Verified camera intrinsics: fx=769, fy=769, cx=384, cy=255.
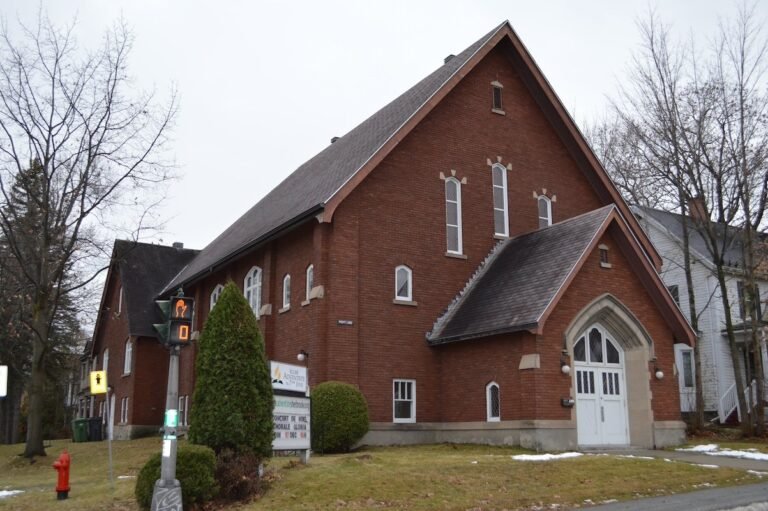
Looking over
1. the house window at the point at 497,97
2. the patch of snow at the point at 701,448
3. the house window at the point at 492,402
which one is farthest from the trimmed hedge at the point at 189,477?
the house window at the point at 497,97

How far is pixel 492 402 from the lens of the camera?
20.2 metres

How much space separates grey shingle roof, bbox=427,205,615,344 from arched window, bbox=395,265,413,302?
1230mm

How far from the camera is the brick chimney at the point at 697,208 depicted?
1077 inches

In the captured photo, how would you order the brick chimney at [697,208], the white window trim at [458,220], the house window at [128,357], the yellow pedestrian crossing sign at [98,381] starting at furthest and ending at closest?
1. the house window at [128,357]
2. the brick chimney at [697,208]
3. the white window trim at [458,220]
4. the yellow pedestrian crossing sign at [98,381]

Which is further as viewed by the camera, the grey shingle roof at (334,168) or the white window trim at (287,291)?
the white window trim at (287,291)

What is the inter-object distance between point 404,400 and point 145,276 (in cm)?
2307

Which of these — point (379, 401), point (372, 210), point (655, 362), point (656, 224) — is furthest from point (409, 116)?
point (656, 224)

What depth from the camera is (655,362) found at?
21.0 m

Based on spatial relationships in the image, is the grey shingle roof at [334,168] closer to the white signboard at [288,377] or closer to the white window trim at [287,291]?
the white window trim at [287,291]

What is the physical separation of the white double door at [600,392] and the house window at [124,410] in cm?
2479

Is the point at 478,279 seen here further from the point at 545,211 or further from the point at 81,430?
the point at 81,430

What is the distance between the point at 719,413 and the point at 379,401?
59.5 feet

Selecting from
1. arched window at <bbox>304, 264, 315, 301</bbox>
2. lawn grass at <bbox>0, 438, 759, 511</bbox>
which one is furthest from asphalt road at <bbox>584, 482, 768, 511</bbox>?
arched window at <bbox>304, 264, 315, 301</bbox>

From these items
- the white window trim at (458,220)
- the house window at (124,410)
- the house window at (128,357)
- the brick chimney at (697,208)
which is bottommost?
the house window at (124,410)
